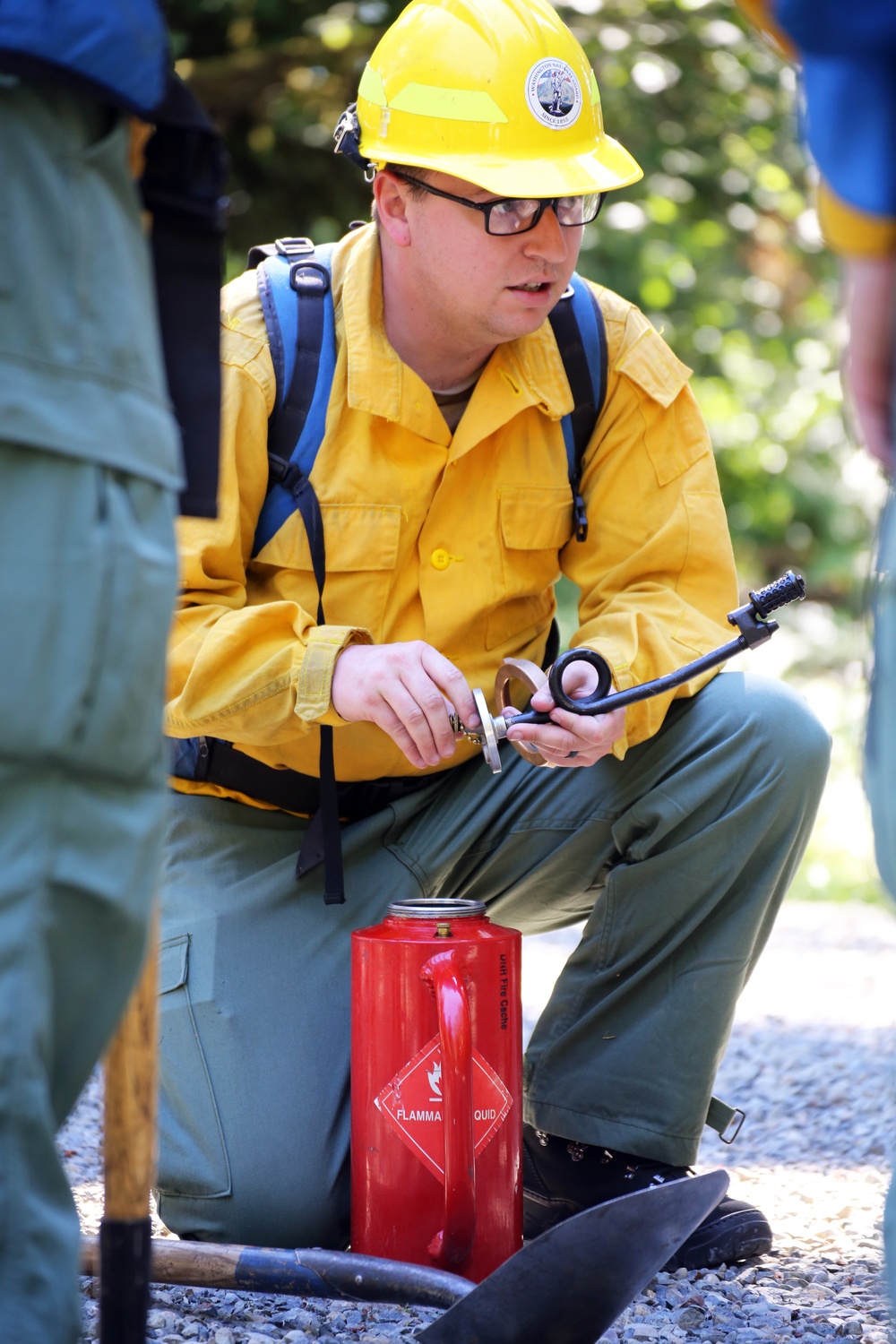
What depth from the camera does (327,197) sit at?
260 inches

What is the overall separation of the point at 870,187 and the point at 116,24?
2.07 feet

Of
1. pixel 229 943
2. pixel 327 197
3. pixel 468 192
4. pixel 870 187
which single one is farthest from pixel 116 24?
pixel 327 197

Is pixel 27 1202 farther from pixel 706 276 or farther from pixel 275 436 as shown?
pixel 706 276

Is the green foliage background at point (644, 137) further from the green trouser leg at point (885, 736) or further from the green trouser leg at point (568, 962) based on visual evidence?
the green trouser leg at point (885, 736)

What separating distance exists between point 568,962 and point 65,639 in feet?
5.34

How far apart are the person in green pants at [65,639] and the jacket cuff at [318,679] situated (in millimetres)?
1027

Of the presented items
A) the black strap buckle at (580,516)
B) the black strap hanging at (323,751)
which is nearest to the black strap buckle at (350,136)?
the black strap hanging at (323,751)

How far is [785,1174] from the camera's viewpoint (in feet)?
9.84

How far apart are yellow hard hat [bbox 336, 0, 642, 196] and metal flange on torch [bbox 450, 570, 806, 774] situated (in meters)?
0.72

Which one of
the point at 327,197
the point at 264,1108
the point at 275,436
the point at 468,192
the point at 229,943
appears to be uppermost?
the point at 327,197

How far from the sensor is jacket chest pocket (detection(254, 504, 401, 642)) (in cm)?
262

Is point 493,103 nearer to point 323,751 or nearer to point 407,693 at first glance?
point 407,693

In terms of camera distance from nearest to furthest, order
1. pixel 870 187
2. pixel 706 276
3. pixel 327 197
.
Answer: pixel 870 187 < pixel 327 197 < pixel 706 276

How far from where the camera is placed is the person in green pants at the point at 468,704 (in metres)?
2.51
